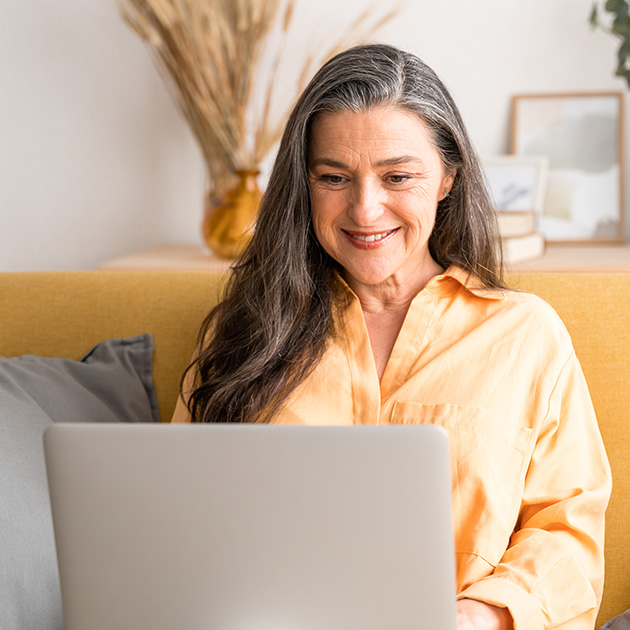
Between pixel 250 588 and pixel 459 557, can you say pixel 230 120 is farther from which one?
pixel 250 588

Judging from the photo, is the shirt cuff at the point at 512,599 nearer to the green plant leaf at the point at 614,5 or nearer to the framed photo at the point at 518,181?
the framed photo at the point at 518,181

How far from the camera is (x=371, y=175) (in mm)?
1291

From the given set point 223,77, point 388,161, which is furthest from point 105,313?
point 223,77

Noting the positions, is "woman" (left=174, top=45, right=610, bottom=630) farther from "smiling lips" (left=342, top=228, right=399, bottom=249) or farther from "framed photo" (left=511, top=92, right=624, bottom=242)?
"framed photo" (left=511, top=92, right=624, bottom=242)

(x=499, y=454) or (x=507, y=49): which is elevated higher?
(x=507, y=49)

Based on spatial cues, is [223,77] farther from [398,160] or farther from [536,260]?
[398,160]

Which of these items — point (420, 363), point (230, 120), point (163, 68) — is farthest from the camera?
point (163, 68)

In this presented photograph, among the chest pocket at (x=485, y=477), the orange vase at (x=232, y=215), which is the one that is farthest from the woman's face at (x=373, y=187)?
the orange vase at (x=232, y=215)

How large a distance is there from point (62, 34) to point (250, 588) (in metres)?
2.12

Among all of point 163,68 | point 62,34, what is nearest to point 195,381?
point 163,68

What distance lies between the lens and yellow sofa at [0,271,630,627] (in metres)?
1.45

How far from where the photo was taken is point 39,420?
1.41 metres

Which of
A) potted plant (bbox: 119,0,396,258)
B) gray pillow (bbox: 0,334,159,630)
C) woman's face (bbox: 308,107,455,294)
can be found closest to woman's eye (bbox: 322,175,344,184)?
woman's face (bbox: 308,107,455,294)

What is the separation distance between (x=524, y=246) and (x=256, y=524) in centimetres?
144
